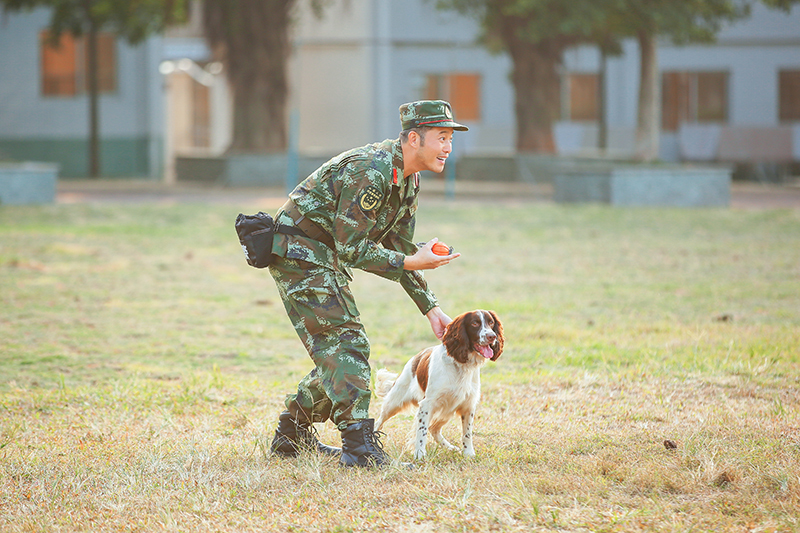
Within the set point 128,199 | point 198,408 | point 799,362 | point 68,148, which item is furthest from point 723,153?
point 198,408

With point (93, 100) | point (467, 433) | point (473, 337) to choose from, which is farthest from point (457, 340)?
point (93, 100)

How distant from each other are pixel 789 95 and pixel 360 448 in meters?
31.3

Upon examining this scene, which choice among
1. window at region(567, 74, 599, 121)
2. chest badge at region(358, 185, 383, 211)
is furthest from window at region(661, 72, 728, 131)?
chest badge at region(358, 185, 383, 211)

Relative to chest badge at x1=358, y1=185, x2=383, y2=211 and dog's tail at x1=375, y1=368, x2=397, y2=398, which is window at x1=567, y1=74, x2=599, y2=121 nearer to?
dog's tail at x1=375, y1=368, x2=397, y2=398

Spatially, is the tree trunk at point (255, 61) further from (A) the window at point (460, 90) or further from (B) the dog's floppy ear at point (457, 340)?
(B) the dog's floppy ear at point (457, 340)

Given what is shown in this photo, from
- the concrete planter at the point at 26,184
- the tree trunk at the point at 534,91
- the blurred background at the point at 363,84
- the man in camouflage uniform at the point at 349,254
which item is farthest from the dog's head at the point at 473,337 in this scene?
the tree trunk at the point at 534,91

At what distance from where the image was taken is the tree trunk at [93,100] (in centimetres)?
2848

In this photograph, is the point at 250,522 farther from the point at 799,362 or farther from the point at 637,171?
the point at 637,171

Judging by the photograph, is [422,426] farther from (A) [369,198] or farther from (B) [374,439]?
(A) [369,198]

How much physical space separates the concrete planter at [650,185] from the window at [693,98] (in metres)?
13.9

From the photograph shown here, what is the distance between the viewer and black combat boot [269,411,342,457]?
4.62m

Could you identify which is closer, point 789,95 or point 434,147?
point 434,147

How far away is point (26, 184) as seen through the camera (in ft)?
63.6

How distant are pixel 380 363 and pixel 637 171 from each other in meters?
13.7
